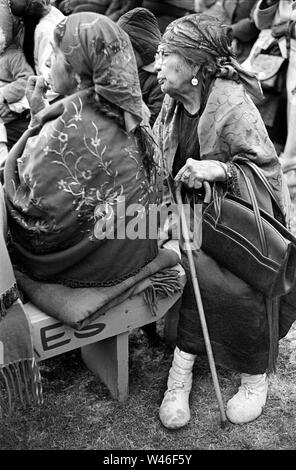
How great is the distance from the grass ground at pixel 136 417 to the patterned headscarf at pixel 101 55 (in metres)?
1.34

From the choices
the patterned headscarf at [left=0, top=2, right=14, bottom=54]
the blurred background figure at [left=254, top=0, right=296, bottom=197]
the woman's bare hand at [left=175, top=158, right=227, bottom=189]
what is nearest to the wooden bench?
the woman's bare hand at [left=175, top=158, right=227, bottom=189]

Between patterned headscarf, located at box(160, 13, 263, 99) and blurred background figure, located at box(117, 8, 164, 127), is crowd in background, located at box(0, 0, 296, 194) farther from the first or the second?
patterned headscarf, located at box(160, 13, 263, 99)

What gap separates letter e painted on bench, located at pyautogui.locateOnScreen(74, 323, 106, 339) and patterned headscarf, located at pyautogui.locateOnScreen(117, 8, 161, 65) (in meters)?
2.00

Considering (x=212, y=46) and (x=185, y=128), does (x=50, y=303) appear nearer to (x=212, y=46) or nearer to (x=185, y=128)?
(x=185, y=128)

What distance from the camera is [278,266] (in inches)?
92.6

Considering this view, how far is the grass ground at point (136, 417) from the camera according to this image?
7.99ft

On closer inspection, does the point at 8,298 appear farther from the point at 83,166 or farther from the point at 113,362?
the point at 113,362

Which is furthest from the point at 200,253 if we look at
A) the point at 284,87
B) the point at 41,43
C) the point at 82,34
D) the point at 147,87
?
the point at 284,87

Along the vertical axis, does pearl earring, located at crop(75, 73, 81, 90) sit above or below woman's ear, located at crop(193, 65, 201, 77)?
above

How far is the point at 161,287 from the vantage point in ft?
7.94

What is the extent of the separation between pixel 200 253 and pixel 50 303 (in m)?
0.70

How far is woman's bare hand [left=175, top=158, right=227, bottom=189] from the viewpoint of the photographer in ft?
7.66

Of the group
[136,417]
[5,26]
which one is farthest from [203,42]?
[5,26]

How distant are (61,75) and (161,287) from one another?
93 cm
